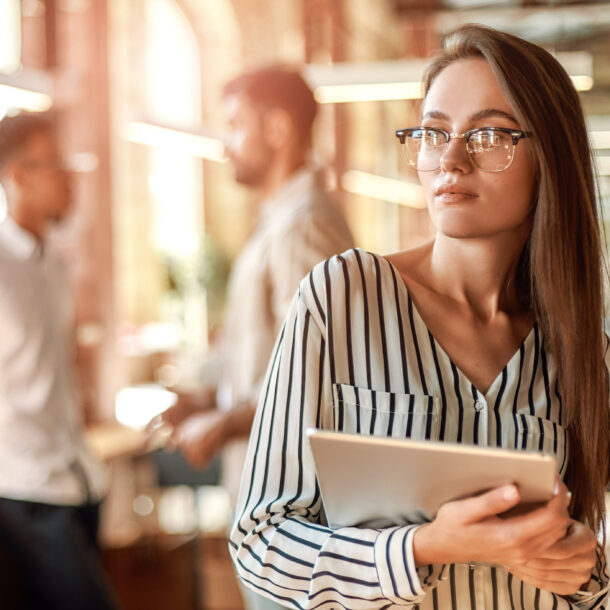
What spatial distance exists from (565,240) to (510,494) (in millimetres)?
410

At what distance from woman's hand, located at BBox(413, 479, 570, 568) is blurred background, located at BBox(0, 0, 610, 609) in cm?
139

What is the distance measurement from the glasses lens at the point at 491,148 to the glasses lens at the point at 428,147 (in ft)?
0.13

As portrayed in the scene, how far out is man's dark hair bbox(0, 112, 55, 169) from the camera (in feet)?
10.5

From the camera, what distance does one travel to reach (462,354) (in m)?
1.23

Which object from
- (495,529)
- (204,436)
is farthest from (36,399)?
(495,529)

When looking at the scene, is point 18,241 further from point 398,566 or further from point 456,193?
point 398,566

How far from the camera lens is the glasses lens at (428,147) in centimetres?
119

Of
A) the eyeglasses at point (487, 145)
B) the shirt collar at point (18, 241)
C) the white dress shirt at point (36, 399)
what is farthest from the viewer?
the shirt collar at point (18, 241)

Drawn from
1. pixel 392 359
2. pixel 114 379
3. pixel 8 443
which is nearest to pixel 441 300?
pixel 392 359

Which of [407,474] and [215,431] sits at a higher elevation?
[407,474]

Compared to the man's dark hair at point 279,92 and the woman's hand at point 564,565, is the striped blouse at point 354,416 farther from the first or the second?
the man's dark hair at point 279,92

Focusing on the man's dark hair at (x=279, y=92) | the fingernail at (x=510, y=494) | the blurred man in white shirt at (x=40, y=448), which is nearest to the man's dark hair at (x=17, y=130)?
the blurred man in white shirt at (x=40, y=448)

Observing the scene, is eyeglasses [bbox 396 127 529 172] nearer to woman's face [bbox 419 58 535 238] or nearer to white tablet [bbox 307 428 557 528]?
woman's face [bbox 419 58 535 238]

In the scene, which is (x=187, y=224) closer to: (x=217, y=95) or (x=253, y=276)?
(x=217, y=95)
